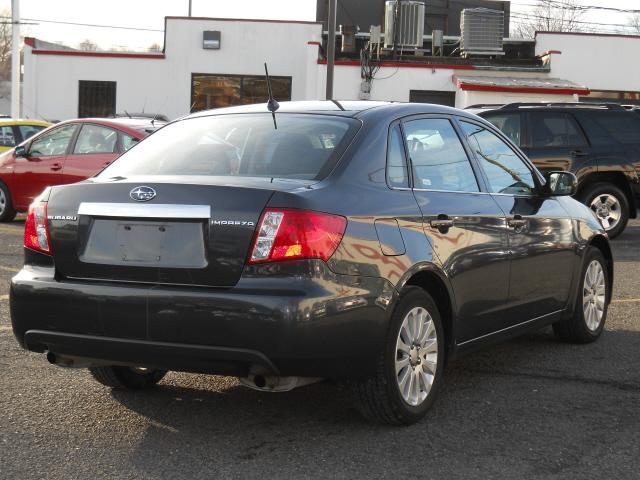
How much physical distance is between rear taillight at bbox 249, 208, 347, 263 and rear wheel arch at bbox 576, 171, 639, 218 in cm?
1027

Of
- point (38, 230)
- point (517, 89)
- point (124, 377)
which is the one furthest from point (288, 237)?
point (517, 89)

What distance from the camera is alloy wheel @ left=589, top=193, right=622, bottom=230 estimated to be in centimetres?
1413

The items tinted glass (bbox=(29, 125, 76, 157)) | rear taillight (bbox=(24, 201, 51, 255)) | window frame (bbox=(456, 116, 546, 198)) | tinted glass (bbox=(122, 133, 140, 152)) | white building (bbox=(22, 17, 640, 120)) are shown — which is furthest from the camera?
white building (bbox=(22, 17, 640, 120))

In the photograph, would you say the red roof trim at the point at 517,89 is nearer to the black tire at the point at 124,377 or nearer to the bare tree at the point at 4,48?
the black tire at the point at 124,377

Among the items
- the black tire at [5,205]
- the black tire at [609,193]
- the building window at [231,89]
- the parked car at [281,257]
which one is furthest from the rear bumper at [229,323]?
the building window at [231,89]

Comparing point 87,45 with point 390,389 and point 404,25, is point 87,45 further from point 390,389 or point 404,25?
point 390,389

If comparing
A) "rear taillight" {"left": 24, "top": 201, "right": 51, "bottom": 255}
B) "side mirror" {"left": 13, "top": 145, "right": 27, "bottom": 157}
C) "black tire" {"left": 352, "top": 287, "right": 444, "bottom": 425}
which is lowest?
"black tire" {"left": 352, "top": 287, "right": 444, "bottom": 425}

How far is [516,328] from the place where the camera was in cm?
601

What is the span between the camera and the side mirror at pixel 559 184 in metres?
6.48

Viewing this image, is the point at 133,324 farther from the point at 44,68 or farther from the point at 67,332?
the point at 44,68

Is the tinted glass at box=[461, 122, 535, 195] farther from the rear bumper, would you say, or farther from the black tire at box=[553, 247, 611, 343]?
the rear bumper

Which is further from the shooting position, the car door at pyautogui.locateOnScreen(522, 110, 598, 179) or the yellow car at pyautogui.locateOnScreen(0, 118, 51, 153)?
the yellow car at pyautogui.locateOnScreen(0, 118, 51, 153)

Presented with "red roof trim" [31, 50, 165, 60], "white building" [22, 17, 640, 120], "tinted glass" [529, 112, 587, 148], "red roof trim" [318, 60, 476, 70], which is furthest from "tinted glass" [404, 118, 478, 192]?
"red roof trim" [31, 50, 165, 60]

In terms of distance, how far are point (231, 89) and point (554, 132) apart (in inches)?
781
